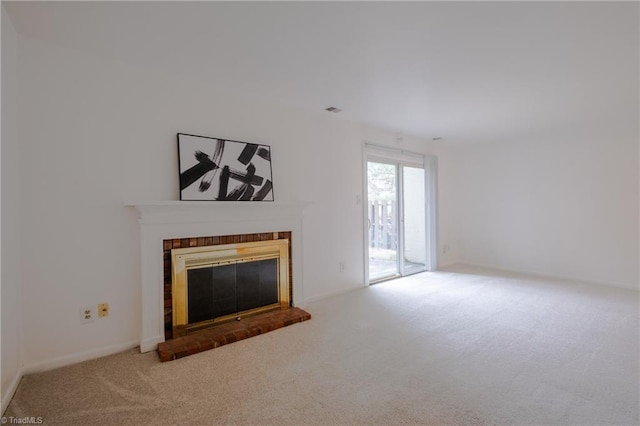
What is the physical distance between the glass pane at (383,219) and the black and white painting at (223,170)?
1.95m

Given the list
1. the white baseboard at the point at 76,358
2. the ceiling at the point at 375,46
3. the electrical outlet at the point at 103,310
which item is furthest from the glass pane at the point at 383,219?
the electrical outlet at the point at 103,310

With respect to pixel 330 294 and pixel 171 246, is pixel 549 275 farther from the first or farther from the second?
pixel 171 246

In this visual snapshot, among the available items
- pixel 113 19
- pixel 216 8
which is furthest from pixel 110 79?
pixel 216 8

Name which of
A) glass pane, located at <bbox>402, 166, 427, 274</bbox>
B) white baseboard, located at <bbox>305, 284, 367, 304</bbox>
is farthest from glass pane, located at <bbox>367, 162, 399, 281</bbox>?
white baseboard, located at <bbox>305, 284, 367, 304</bbox>

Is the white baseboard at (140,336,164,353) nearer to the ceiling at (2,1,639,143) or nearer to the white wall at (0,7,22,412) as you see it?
the white wall at (0,7,22,412)

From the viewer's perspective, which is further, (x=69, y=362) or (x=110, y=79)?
(x=110, y=79)

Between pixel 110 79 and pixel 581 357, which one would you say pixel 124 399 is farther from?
pixel 581 357

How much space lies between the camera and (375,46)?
7.04 feet

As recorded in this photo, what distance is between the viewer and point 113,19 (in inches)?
72.2

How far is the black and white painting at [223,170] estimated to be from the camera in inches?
103

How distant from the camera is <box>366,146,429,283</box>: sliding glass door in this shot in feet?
15.1

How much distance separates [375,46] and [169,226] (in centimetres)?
212

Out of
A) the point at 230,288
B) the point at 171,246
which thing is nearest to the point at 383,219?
the point at 230,288

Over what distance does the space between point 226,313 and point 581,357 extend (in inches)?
114
